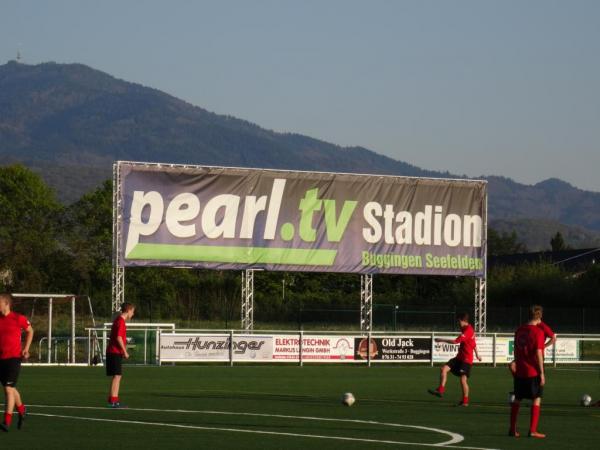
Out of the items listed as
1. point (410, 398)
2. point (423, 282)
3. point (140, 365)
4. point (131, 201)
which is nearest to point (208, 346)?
point (140, 365)

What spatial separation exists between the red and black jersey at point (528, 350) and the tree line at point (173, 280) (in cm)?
3238

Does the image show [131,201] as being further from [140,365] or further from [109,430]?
[109,430]

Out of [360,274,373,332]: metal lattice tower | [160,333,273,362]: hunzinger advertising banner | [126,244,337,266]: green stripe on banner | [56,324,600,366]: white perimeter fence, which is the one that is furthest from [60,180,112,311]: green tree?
[160,333,273,362]: hunzinger advertising banner

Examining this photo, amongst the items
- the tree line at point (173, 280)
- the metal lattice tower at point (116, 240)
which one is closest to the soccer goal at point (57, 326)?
the metal lattice tower at point (116, 240)

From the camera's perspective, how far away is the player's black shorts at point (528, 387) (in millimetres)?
17734

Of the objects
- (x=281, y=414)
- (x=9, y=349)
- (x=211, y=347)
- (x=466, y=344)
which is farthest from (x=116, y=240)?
(x=9, y=349)

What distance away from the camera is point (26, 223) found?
369ft

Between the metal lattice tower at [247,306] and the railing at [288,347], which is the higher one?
the metal lattice tower at [247,306]

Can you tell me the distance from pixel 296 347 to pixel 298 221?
469cm

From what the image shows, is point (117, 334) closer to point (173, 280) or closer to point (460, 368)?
point (460, 368)

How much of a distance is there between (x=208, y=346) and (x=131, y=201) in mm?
5256

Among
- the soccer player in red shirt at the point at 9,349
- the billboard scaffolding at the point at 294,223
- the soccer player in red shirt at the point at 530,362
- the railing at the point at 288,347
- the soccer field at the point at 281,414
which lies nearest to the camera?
the soccer field at the point at 281,414

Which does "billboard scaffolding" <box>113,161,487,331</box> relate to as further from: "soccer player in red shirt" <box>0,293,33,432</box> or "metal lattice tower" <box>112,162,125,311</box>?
"soccer player in red shirt" <box>0,293,33,432</box>

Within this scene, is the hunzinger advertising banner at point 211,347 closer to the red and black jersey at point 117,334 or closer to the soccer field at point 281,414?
the soccer field at point 281,414
